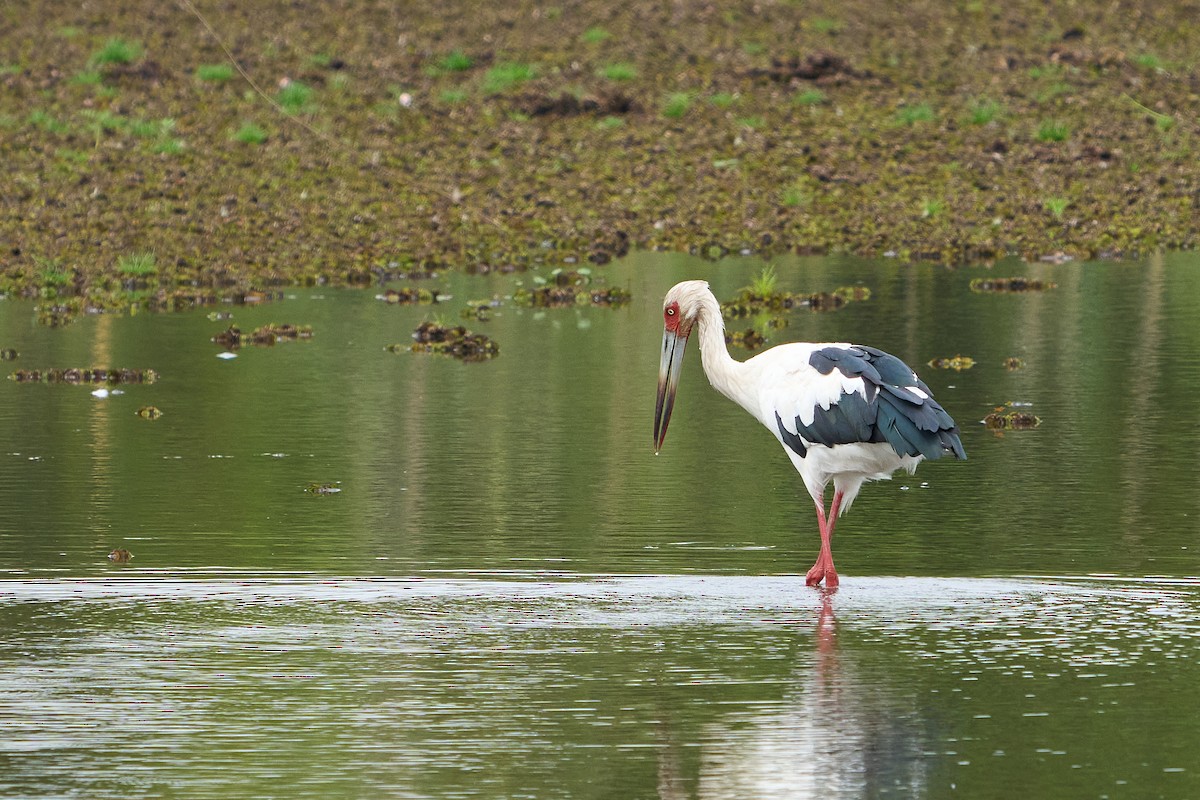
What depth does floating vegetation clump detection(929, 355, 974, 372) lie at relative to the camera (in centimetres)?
2083

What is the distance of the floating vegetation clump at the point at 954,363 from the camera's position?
2083cm

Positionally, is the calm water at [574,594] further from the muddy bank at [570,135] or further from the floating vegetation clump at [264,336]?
the muddy bank at [570,135]

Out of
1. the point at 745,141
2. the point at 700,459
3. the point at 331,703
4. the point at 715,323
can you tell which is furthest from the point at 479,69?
the point at 331,703

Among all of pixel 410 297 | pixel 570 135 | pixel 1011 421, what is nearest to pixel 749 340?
pixel 1011 421

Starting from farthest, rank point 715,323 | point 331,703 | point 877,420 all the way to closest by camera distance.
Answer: point 715,323 → point 877,420 → point 331,703

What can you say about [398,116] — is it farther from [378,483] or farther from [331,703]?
[331,703]

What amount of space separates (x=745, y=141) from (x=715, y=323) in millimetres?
24517

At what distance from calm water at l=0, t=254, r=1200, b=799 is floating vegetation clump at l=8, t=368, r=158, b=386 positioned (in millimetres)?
333

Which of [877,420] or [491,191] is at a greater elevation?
[491,191]

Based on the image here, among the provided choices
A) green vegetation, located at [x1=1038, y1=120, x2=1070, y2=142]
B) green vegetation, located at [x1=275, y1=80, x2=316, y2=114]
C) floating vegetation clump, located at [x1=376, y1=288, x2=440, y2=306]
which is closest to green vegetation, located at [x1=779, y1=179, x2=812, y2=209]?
green vegetation, located at [x1=1038, y1=120, x2=1070, y2=142]

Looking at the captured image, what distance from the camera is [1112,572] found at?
1191 cm

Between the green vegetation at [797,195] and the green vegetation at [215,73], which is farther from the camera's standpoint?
the green vegetation at [215,73]

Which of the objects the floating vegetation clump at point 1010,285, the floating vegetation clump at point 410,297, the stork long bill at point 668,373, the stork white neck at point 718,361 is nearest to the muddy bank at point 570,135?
the floating vegetation clump at point 410,297

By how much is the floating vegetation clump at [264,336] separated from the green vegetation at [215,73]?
17.0 m
